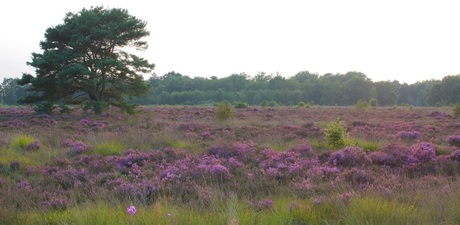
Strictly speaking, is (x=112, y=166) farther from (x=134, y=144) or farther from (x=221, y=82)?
(x=221, y=82)

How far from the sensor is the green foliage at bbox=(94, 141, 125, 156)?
31.8ft

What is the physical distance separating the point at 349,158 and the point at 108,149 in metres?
6.41

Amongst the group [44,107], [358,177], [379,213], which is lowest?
[358,177]

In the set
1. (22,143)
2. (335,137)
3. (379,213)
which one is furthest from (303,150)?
(22,143)

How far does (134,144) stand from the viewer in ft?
35.8

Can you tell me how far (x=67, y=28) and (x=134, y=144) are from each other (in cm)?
1783

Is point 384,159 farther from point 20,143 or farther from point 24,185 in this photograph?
point 20,143

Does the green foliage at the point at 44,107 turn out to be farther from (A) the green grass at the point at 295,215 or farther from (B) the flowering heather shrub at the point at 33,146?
(A) the green grass at the point at 295,215

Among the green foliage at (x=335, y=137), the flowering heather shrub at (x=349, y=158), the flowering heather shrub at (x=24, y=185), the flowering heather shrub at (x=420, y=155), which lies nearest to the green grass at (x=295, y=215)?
the flowering heather shrub at (x=24, y=185)

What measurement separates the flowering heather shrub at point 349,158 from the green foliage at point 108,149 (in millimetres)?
5660

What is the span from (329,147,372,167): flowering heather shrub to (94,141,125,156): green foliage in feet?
18.6

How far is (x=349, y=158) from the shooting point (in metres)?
7.85

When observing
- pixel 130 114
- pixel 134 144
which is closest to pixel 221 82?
pixel 130 114

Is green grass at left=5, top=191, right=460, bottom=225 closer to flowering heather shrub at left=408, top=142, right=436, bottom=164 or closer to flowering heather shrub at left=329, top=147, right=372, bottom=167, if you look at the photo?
flowering heather shrub at left=329, top=147, right=372, bottom=167
